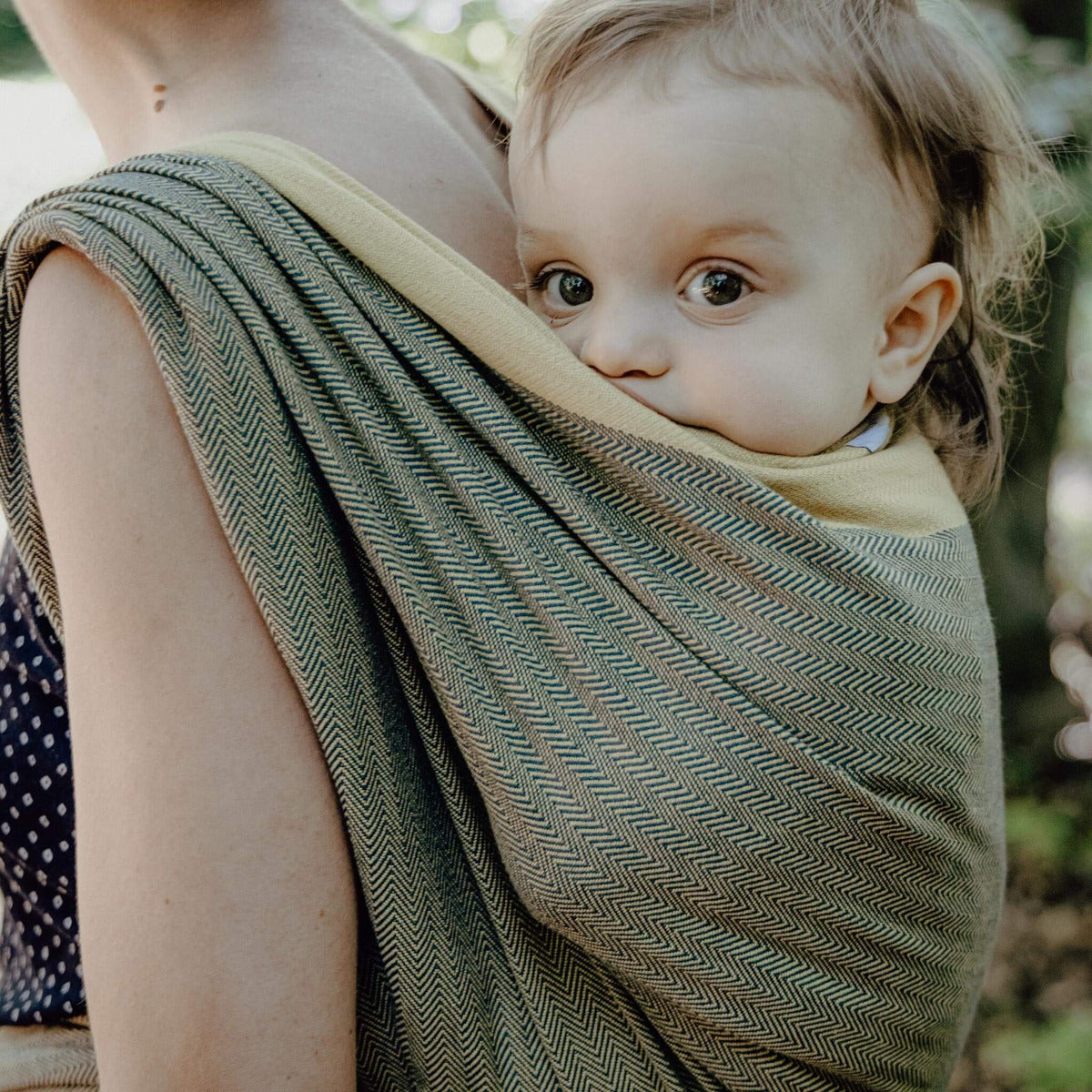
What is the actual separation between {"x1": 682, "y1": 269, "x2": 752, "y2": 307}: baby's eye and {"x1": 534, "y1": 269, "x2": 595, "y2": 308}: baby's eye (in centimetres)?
12

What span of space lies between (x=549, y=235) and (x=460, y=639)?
0.50 metres

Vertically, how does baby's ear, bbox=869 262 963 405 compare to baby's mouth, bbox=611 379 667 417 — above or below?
below

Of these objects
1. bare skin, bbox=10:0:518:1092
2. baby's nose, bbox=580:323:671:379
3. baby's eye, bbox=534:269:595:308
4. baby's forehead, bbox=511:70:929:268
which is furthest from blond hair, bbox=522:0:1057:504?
bare skin, bbox=10:0:518:1092

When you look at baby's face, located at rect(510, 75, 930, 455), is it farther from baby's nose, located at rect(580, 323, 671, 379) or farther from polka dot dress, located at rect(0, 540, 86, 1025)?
polka dot dress, located at rect(0, 540, 86, 1025)

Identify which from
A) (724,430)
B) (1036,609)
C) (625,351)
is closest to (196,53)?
(625,351)

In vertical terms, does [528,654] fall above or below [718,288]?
below

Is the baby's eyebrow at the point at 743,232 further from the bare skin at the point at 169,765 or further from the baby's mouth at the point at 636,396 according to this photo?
the bare skin at the point at 169,765

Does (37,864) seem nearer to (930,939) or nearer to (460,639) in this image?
(460,639)

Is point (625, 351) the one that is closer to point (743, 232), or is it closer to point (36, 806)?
point (743, 232)

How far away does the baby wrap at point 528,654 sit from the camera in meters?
1.00

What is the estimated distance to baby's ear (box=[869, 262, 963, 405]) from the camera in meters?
1.32

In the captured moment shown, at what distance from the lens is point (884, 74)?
1.24m

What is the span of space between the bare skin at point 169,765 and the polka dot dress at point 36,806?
18 centimetres

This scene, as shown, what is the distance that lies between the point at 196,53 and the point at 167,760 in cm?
91
